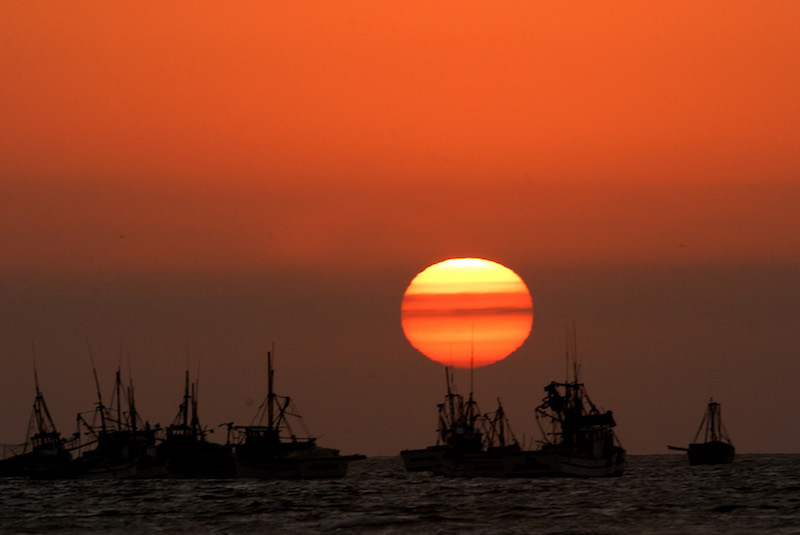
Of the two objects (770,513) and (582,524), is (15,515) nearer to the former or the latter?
(582,524)

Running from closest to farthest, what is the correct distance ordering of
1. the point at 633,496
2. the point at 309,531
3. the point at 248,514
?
the point at 309,531 → the point at 248,514 → the point at 633,496

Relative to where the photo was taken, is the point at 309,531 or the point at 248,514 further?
the point at 248,514

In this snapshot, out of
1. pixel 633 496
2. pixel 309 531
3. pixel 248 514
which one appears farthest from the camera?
pixel 633 496

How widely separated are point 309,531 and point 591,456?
9150 centimetres

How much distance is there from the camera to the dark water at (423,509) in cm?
11212

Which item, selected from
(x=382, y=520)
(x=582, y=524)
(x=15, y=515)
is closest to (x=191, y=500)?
(x=15, y=515)

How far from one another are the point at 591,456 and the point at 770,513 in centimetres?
7347

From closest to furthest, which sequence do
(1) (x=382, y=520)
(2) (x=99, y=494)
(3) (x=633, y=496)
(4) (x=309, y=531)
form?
(4) (x=309, y=531)
(1) (x=382, y=520)
(3) (x=633, y=496)
(2) (x=99, y=494)

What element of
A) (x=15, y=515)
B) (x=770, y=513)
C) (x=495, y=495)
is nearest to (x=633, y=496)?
(x=495, y=495)

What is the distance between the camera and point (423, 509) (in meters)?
132

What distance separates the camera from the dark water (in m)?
112

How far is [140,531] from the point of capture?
113812mm

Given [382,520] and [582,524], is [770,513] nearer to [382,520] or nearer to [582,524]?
[582,524]

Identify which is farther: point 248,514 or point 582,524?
point 248,514
